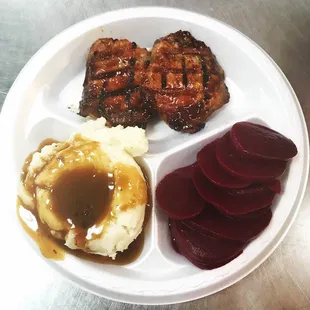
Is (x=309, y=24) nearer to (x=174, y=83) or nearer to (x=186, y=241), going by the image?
(x=174, y=83)

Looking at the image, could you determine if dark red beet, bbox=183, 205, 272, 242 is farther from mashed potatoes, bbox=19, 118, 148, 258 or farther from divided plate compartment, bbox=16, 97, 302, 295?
mashed potatoes, bbox=19, 118, 148, 258

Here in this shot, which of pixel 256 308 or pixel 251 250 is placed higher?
pixel 251 250

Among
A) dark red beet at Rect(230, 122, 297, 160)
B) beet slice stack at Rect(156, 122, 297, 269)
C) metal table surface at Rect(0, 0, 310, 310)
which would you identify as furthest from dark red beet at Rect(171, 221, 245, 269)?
dark red beet at Rect(230, 122, 297, 160)

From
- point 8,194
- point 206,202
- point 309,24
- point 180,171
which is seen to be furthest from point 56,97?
point 309,24

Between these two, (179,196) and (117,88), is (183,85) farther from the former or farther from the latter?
(179,196)

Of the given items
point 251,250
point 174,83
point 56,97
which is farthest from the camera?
point 56,97

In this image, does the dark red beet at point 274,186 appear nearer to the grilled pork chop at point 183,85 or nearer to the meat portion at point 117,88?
the grilled pork chop at point 183,85

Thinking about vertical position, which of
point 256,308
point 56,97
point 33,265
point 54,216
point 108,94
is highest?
point 108,94
